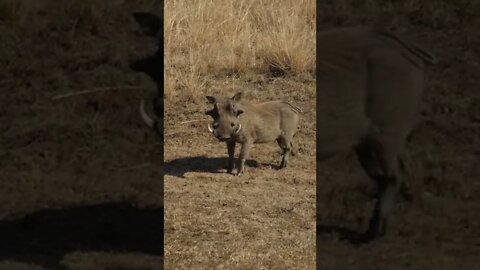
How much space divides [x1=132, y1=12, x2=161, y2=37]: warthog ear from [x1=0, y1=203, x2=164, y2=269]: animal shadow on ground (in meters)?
0.83

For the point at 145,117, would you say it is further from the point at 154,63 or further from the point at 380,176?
the point at 380,176

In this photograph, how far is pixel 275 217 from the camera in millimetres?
3350

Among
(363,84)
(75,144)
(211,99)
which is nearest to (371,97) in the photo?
(363,84)

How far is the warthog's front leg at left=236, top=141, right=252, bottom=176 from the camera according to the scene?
10.5 feet

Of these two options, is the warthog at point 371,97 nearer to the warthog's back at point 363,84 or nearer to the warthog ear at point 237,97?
the warthog's back at point 363,84

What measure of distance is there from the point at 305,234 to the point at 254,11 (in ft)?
3.74

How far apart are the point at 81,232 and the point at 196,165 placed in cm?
62

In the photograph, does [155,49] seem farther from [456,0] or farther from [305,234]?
[456,0]

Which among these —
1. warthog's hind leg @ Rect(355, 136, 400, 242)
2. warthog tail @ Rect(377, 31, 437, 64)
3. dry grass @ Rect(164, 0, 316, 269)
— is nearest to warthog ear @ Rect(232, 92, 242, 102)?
dry grass @ Rect(164, 0, 316, 269)

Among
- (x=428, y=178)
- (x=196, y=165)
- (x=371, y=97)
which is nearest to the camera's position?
(x=371, y=97)

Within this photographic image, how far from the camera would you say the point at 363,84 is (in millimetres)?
3117

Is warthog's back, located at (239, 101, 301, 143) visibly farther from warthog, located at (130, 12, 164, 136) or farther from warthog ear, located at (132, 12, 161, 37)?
warthog ear, located at (132, 12, 161, 37)

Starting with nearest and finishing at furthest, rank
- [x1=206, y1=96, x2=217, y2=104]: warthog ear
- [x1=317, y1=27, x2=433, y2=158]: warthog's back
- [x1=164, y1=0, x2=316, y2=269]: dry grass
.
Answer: [x1=317, y1=27, x2=433, y2=158]: warthog's back
[x1=206, y1=96, x2=217, y2=104]: warthog ear
[x1=164, y1=0, x2=316, y2=269]: dry grass

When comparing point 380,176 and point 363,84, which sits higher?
point 363,84
